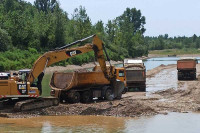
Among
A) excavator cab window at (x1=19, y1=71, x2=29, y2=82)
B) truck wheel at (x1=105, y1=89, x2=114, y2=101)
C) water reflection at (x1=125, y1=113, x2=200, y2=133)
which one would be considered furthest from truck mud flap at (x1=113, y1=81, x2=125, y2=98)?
excavator cab window at (x1=19, y1=71, x2=29, y2=82)

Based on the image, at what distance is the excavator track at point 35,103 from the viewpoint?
23141 millimetres

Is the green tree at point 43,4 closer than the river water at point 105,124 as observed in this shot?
No

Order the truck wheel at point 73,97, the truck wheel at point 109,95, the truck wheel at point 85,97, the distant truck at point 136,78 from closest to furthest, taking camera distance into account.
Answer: the truck wheel at point 73,97 < the truck wheel at point 85,97 < the truck wheel at point 109,95 < the distant truck at point 136,78

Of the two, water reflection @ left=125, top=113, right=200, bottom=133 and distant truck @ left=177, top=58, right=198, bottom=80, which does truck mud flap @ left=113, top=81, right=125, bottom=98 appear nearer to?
water reflection @ left=125, top=113, right=200, bottom=133

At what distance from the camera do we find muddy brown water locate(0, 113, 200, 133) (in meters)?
20.1

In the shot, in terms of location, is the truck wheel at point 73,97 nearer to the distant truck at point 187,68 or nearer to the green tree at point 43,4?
the distant truck at point 187,68

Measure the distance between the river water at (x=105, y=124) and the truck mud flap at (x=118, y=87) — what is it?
6329 mm

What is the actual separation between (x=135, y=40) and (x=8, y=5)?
54486mm

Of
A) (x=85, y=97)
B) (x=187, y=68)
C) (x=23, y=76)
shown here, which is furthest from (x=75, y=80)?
(x=187, y=68)

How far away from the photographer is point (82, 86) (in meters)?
27.2

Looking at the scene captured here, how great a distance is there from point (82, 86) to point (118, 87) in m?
3.57

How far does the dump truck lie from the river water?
11.3 ft

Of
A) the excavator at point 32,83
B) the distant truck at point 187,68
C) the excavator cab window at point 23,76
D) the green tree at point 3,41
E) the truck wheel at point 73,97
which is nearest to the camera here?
the excavator at point 32,83

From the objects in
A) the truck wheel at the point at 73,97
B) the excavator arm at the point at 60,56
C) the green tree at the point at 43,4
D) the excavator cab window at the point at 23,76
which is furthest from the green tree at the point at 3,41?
the green tree at the point at 43,4
